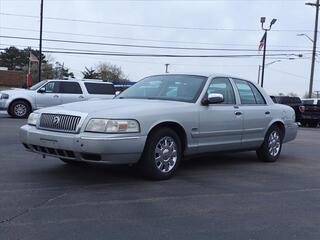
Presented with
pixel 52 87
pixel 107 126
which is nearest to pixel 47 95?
pixel 52 87

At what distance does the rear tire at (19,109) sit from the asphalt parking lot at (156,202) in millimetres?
12248

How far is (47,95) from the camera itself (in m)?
21.0

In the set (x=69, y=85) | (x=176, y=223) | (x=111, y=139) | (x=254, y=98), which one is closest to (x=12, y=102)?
(x=69, y=85)

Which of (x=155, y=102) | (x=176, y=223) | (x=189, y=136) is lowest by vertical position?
(x=176, y=223)

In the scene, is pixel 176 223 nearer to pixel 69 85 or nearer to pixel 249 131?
pixel 249 131

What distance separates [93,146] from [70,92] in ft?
50.3

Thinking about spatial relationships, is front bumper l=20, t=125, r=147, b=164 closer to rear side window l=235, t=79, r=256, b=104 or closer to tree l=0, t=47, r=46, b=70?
rear side window l=235, t=79, r=256, b=104

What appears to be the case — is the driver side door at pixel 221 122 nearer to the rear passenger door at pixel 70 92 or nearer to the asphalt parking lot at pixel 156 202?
the asphalt parking lot at pixel 156 202

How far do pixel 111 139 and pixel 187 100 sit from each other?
5.71ft

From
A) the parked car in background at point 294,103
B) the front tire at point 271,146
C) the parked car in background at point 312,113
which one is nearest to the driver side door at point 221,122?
the front tire at point 271,146

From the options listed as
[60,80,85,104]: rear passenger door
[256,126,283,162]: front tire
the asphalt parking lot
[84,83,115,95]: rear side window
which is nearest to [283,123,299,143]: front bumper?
[256,126,283,162]: front tire

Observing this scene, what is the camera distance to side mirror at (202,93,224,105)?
25.5 feet

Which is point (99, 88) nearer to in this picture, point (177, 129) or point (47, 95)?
point (47, 95)

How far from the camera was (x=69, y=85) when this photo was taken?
2150 cm
